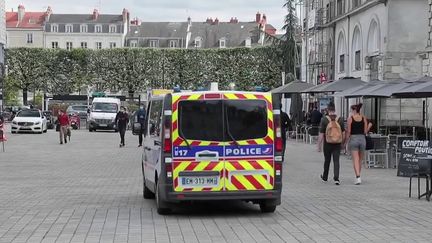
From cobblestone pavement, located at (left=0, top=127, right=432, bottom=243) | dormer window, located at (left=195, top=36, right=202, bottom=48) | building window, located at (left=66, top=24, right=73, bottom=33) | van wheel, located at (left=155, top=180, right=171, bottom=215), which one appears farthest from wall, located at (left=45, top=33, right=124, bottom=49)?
van wheel, located at (left=155, top=180, right=171, bottom=215)

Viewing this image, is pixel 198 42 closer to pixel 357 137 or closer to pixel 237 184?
pixel 357 137

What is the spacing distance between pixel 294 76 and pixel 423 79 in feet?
128

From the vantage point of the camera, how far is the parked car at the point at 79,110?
59825mm

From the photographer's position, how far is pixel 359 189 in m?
15.4

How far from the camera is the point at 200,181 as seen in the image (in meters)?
11.1

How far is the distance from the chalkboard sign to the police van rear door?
512cm

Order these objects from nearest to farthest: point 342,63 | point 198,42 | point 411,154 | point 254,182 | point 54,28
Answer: point 254,182, point 411,154, point 342,63, point 198,42, point 54,28

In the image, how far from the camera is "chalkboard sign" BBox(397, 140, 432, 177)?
50.6 ft

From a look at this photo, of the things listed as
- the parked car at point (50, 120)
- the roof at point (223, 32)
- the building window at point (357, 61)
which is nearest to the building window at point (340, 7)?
the building window at point (357, 61)

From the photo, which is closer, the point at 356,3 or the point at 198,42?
the point at 356,3

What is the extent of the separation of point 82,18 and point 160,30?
516 inches

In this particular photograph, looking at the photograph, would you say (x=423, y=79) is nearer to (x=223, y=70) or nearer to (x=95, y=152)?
(x=95, y=152)

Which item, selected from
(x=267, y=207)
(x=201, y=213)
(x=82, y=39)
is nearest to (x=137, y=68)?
(x=82, y=39)

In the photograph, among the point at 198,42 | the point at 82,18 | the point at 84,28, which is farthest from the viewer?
the point at 82,18
